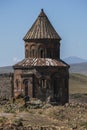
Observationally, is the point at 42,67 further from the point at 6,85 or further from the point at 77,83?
the point at 77,83

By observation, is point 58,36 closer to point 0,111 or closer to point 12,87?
point 12,87

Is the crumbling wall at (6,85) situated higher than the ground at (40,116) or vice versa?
the ground at (40,116)

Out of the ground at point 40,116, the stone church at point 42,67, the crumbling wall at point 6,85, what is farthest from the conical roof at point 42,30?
the ground at point 40,116

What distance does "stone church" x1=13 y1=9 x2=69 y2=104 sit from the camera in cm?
4309

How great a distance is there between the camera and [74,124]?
2805 cm

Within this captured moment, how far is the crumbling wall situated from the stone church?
3.05m

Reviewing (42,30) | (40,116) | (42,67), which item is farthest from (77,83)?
(40,116)

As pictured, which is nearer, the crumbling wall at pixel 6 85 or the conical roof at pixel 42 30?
the conical roof at pixel 42 30

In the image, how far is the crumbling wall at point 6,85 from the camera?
48125 mm

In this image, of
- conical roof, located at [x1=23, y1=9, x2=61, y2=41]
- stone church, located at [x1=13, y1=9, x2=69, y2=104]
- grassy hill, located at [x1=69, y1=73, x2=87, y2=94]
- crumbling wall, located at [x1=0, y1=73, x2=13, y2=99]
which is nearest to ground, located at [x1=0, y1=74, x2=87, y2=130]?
stone church, located at [x1=13, y1=9, x2=69, y2=104]

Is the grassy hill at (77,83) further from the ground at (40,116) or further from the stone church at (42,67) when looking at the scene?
the ground at (40,116)

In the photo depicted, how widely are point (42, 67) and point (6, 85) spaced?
6930 millimetres

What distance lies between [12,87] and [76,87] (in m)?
47.3

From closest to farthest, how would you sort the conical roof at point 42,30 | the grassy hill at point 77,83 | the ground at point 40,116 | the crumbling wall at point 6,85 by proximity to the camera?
the ground at point 40,116, the conical roof at point 42,30, the crumbling wall at point 6,85, the grassy hill at point 77,83
